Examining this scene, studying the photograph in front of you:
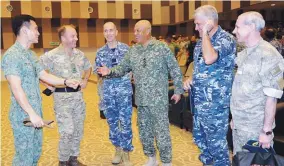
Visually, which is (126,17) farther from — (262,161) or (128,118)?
(262,161)

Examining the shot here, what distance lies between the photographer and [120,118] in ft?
11.4

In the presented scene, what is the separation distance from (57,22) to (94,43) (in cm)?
157

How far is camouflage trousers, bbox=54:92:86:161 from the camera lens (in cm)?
321

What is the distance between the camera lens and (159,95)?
311 cm

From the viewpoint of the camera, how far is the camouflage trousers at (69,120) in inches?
126

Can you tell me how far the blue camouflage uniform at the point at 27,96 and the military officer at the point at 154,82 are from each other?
41.4 inches

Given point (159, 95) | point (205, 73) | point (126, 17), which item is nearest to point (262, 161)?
point (205, 73)

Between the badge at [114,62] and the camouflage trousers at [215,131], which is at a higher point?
the badge at [114,62]

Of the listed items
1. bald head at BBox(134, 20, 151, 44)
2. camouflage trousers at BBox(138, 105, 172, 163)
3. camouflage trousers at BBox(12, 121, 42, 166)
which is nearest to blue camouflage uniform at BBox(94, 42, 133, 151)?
camouflage trousers at BBox(138, 105, 172, 163)

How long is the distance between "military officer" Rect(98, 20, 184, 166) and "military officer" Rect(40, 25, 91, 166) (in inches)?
25.0

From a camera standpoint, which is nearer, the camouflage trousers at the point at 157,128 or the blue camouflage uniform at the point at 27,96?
the blue camouflage uniform at the point at 27,96

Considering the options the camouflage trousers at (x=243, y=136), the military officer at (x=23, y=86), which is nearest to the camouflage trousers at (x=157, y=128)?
the camouflage trousers at (x=243, y=136)

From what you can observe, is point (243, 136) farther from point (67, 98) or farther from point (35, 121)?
→ point (67, 98)

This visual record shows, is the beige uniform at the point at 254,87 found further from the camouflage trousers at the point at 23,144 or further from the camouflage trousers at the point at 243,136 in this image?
the camouflage trousers at the point at 23,144
